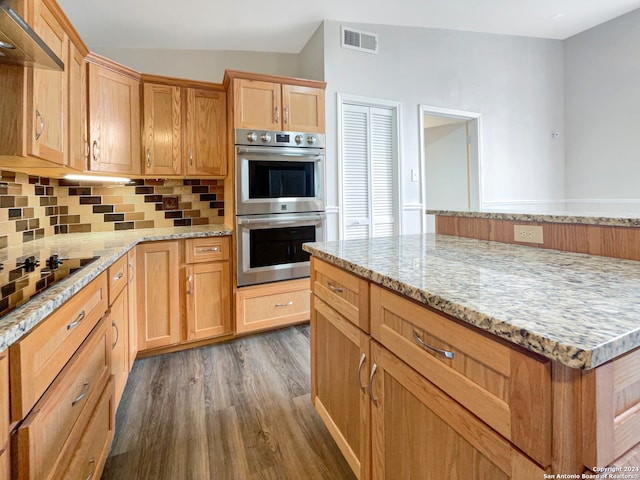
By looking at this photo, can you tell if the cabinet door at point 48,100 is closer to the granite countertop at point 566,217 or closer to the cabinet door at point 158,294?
the cabinet door at point 158,294

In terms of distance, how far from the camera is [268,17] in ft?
9.05

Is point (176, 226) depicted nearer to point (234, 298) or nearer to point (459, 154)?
point (234, 298)

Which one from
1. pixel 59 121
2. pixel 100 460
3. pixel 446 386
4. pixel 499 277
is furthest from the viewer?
pixel 59 121

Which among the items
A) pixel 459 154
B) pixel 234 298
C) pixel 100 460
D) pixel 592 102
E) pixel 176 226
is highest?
pixel 592 102

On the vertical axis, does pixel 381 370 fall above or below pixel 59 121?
below

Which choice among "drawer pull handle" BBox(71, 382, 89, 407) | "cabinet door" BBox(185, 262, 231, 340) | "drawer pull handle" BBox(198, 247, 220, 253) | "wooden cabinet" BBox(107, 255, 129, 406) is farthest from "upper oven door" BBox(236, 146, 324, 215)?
"drawer pull handle" BBox(71, 382, 89, 407)

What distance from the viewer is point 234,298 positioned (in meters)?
2.59

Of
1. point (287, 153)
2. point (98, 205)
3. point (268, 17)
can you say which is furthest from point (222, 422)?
point (268, 17)

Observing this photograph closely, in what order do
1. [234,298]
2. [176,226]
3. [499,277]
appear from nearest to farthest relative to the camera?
[499,277]
[234,298]
[176,226]

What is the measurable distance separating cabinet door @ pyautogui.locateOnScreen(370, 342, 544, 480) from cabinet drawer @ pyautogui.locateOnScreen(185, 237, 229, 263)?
71.8 inches

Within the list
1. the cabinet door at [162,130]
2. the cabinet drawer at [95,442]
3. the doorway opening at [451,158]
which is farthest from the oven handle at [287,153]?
the cabinet drawer at [95,442]

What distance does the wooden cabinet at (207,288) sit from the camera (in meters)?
2.48

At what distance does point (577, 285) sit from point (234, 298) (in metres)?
→ 2.25

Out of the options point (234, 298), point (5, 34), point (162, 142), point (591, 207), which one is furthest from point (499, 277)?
point (591, 207)
